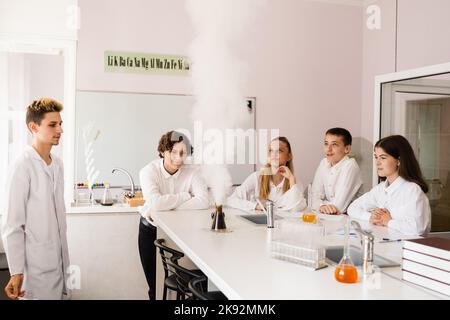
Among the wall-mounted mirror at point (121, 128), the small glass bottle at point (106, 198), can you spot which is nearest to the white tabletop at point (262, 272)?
the small glass bottle at point (106, 198)

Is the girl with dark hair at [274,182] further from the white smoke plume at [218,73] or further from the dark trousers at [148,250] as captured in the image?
the dark trousers at [148,250]

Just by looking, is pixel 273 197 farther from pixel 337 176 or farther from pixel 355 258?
pixel 355 258

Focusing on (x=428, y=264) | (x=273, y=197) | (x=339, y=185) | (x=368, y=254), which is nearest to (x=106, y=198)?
(x=273, y=197)

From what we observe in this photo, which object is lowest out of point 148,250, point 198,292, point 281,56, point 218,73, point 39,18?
point 148,250

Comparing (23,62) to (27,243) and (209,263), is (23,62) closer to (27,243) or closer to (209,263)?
(27,243)

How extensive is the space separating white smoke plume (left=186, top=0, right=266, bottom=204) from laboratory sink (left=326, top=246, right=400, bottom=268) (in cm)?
205

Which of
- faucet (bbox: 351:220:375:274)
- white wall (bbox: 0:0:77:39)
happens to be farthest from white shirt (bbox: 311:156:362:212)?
white wall (bbox: 0:0:77:39)

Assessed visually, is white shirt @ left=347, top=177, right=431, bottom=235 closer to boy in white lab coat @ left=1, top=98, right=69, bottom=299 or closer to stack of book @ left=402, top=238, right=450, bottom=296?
stack of book @ left=402, top=238, right=450, bottom=296

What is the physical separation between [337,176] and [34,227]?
7.86ft

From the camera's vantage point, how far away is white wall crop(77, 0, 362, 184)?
385 centimetres

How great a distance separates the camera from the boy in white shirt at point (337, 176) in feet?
11.8

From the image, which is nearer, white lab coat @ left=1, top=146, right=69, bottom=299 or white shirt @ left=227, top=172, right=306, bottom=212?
white lab coat @ left=1, top=146, right=69, bottom=299

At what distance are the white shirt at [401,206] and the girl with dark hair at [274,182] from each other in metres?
0.51

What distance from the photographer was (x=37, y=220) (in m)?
2.21
